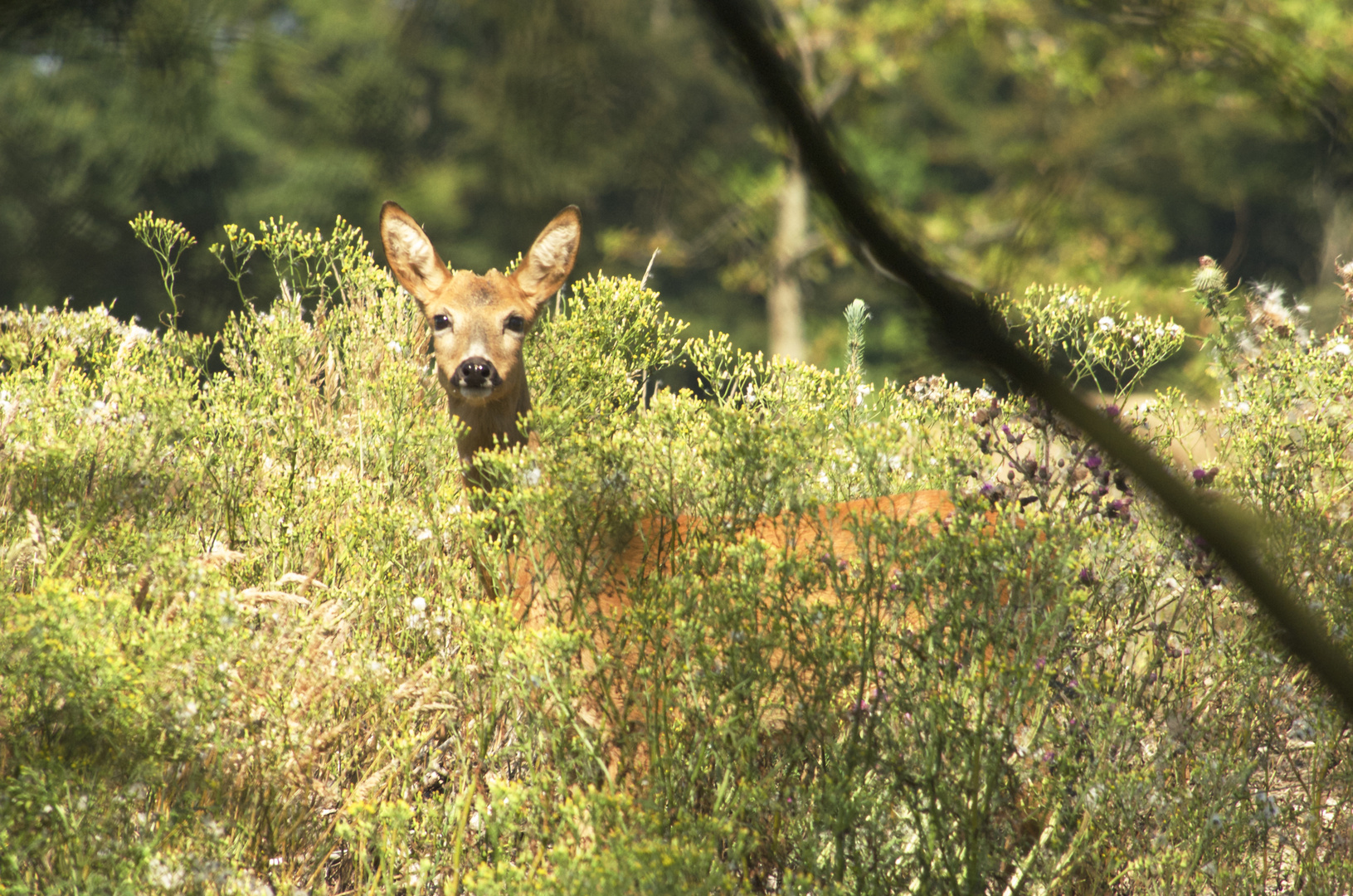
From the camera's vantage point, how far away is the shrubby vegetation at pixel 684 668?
2.78 meters

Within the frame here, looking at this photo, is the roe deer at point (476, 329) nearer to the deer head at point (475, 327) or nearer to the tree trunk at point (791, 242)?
the deer head at point (475, 327)

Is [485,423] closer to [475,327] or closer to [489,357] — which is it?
[489,357]

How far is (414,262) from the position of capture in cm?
520

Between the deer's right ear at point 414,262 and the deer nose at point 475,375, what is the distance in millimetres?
589

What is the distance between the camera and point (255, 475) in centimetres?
470

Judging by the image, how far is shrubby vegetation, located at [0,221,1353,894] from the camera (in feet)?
9.11

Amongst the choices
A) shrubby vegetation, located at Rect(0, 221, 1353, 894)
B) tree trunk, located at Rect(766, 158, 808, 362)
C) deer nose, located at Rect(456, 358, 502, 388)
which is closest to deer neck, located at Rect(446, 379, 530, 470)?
deer nose, located at Rect(456, 358, 502, 388)

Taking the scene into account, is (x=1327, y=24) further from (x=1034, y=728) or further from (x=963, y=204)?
(x=1034, y=728)

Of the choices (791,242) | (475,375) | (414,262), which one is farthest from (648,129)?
(414,262)

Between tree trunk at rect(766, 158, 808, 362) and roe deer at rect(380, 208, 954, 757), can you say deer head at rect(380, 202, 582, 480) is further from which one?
tree trunk at rect(766, 158, 808, 362)

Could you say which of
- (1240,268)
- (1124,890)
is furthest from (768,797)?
(1240,268)

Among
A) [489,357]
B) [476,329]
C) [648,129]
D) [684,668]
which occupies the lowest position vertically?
[648,129]

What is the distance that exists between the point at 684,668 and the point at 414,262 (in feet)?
9.63

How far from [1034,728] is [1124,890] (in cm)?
90
